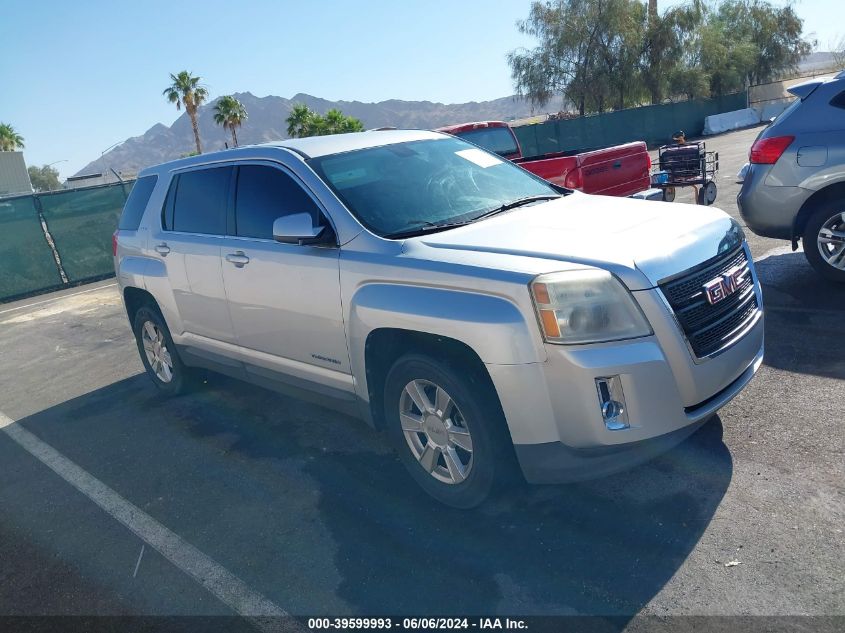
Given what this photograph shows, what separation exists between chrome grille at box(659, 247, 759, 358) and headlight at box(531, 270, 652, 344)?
0.70 ft

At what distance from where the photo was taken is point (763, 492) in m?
3.58

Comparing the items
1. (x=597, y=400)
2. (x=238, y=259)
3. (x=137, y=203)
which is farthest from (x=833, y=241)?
(x=137, y=203)

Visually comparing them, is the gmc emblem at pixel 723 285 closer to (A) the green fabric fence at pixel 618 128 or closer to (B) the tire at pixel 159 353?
(B) the tire at pixel 159 353

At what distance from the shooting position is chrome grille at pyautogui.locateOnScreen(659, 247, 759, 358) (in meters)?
3.35

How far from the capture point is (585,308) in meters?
3.22

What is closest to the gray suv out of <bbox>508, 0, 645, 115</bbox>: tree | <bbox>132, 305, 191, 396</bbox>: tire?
<bbox>132, 305, 191, 396</bbox>: tire

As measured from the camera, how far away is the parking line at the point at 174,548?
10.7 feet

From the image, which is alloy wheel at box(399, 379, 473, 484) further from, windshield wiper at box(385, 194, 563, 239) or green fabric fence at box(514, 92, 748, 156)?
green fabric fence at box(514, 92, 748, 156)

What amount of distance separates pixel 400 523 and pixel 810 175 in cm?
500

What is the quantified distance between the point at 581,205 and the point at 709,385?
4.81ft

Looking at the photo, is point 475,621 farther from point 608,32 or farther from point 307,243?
point 608,32

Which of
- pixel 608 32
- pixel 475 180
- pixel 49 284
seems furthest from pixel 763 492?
pixel 608 32

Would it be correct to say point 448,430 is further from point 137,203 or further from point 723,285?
point 137,203

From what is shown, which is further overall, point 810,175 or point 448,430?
point 810,175
